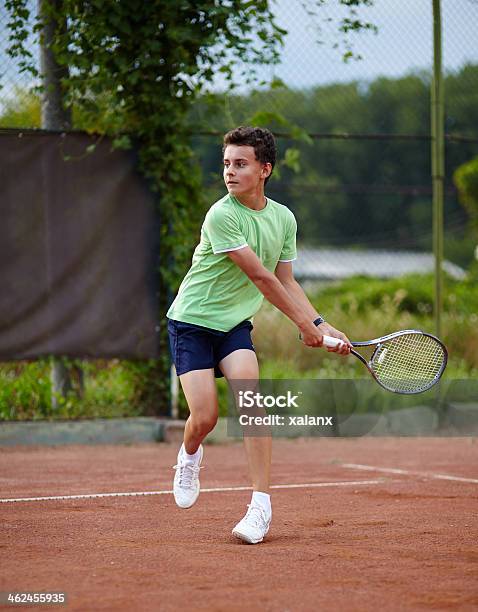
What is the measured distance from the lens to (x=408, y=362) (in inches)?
193

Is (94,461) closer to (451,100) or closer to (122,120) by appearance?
(122,120)

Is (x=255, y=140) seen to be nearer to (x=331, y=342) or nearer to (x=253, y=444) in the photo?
(x=331, y=342)

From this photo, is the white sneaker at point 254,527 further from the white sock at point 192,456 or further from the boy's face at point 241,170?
the boy's face at point 241,170

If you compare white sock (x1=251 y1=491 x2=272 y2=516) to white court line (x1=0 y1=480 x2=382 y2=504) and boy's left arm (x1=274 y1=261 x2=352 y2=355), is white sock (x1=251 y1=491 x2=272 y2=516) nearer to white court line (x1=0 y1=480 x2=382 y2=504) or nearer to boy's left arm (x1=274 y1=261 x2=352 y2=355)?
boy's left arm (x1=274 y1=261 x2=352 y2=355)

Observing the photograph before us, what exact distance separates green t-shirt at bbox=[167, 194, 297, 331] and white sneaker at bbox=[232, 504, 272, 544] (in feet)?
2.54

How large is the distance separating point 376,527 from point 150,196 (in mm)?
4144

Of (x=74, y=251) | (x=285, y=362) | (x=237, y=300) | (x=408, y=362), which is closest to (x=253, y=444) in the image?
(x=237, y=300)

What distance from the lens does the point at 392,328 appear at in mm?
10891

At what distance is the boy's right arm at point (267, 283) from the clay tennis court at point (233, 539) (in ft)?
2.98

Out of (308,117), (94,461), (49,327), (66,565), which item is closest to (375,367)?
(66,565)

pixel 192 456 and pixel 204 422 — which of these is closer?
pixel 204 422

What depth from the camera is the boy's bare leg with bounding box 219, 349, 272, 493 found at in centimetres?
438

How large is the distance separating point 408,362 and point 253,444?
0.95m

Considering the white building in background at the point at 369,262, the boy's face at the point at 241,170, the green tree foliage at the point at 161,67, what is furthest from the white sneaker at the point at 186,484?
the white building in background at the point at 369,262
